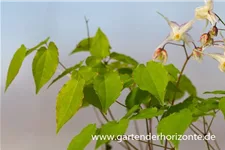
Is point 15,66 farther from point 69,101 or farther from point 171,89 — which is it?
point 171,89

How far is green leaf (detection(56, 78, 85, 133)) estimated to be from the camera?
579 mm

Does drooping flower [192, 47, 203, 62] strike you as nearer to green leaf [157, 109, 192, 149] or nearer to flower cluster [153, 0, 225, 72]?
flower cluster [153, 0, 225, 72]

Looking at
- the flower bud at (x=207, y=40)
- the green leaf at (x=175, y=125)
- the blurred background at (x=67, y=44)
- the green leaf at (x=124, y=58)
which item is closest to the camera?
the green leaf at (x=175, y=125)

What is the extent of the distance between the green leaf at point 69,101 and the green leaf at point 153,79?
4.1 inches

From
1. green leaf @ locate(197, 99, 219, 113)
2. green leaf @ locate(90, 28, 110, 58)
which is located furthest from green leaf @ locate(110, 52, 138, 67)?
green leaf @ locate(197, 99, 219, 113)

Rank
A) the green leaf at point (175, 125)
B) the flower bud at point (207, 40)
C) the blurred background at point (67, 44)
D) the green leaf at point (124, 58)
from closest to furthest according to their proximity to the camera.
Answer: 1. the green leaf at point (175, 125)
2. the flower bud at point (207, 40)
3. the green leaf at point (124, 58)
4. the blurred background at point (67, 44)

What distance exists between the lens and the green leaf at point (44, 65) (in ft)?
2.11

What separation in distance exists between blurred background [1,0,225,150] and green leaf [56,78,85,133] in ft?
1.91

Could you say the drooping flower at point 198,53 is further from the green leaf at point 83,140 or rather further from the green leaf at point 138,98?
the green leaf at point 83,140

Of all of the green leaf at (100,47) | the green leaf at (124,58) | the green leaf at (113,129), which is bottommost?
the green leaf at (113,129)

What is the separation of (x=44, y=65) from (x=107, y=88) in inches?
5.6

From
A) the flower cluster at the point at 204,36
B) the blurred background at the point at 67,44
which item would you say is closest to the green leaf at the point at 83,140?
the flower cluster at the point at 204,36

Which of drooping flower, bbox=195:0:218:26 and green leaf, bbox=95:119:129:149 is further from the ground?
drooping flower, bbox=195:0:218:26

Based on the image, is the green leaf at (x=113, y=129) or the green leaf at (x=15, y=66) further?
the green leaf at (x=15, y=66)
